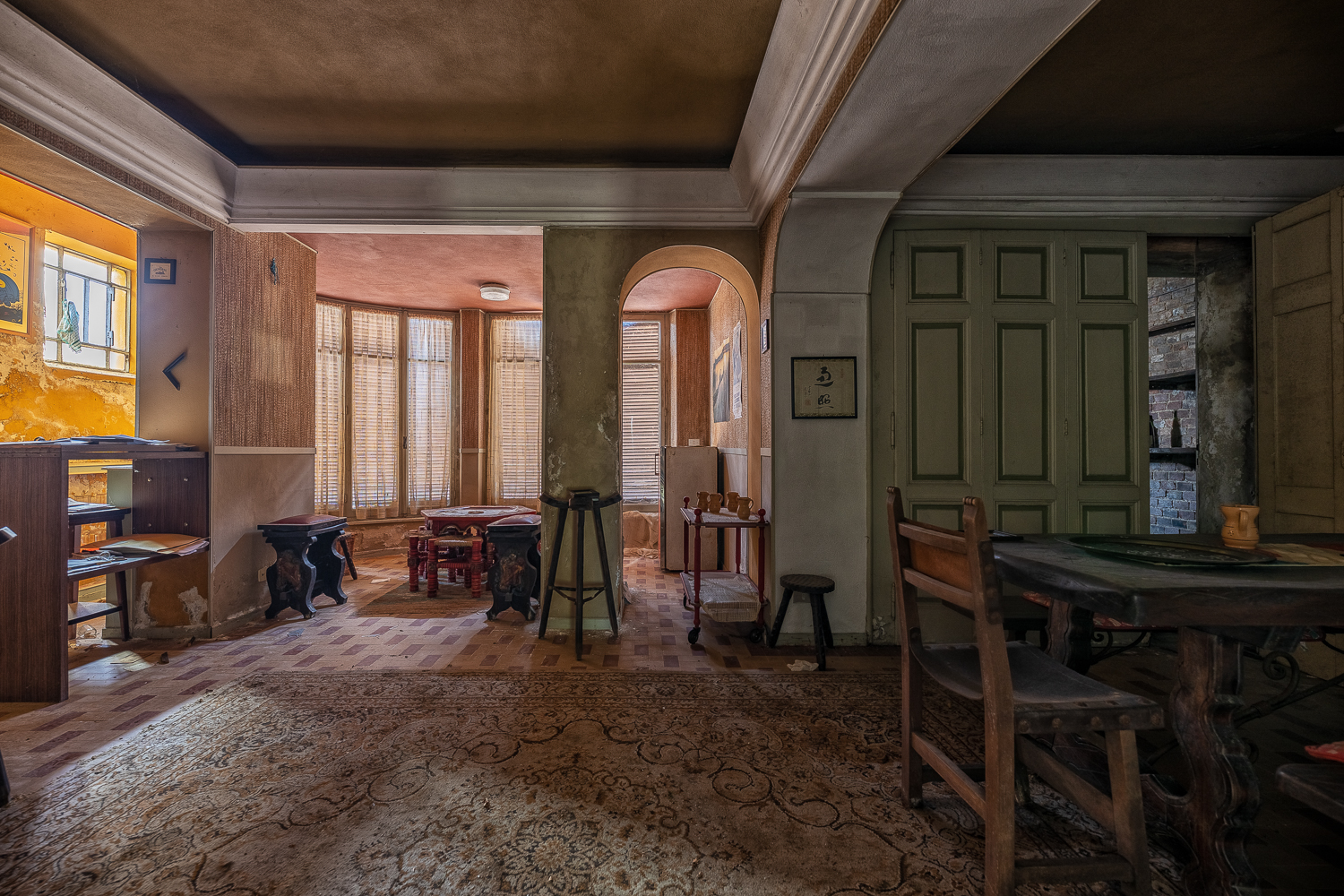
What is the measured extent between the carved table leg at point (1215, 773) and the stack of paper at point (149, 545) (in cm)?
509

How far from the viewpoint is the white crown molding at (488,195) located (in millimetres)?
4039

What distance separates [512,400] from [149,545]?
14.9 ft

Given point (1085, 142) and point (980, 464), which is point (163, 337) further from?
point (1085, 142)

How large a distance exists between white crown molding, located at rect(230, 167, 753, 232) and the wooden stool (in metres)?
2.59

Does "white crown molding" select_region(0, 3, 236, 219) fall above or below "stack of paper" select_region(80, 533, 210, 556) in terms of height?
above

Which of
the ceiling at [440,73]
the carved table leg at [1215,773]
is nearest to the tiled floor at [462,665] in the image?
the carved table leg at [1215,773]

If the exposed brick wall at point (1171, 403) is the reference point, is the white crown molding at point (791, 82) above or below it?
above

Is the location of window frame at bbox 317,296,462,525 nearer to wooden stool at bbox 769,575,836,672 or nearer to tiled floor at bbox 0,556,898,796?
tiled floor at bbox 0,556,898,796

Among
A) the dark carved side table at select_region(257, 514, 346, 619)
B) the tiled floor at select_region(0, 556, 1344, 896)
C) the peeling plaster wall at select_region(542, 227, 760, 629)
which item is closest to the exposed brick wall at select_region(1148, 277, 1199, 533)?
the tiled floor at select_region(0, 556, 1344, 896)

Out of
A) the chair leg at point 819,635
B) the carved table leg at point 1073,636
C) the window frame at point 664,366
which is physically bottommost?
the chair leg at point 819,635

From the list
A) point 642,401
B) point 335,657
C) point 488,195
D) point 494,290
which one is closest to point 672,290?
point 642,401

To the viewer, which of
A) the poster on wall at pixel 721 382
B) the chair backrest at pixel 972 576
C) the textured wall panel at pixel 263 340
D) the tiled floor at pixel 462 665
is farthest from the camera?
the poster on wall at pixel 721 382

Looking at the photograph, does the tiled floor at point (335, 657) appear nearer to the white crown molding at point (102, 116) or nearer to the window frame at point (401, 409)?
the window frame at point (401, 409)

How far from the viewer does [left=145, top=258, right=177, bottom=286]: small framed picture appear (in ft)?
13.0
